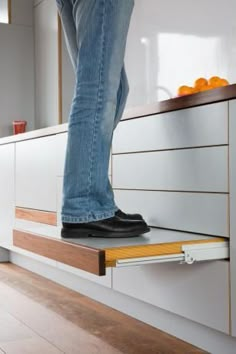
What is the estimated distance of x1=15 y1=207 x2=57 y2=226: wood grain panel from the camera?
8.64 feet

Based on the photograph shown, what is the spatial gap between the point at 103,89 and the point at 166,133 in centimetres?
41

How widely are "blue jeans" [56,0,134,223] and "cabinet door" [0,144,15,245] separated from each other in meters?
1.89

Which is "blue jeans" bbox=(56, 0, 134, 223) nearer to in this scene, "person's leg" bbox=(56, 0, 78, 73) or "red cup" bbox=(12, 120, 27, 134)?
"person's leg" bbox=(56, 0, 78, 73)

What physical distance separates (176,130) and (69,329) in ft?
2.62

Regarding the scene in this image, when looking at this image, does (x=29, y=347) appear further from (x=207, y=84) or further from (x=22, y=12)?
(x=22, y=12)

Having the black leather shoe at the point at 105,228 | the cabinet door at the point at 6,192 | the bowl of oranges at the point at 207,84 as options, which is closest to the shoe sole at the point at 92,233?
the black leather shoe at the point at 105,228

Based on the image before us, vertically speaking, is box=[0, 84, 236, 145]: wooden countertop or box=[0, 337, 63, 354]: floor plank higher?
box=[0, 84, 236, 145]: wooden countertop

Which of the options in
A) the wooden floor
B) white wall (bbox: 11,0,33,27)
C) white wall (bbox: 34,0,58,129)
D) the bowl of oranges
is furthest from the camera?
white wall (bbox: 11,0,33,27)

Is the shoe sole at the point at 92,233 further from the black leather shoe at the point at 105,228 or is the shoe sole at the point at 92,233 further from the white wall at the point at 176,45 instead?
the white wall at the point at 176,45

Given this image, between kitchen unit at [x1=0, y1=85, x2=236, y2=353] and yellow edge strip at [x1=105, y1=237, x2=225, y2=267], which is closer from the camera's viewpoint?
yellow edge strip at [x1=105, y1=237, x2=225, y2=267]

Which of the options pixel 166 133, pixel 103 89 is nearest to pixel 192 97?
pixel 166 133

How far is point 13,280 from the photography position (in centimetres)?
289

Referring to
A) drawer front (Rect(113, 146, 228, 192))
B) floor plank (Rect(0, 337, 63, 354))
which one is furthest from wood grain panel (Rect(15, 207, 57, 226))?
floor plank (Rect(0, 337, 63, 354))

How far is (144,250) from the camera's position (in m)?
1.37
